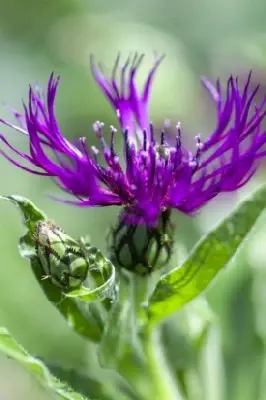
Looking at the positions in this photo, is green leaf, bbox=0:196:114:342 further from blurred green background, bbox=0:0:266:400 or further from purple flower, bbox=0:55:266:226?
blurred green background, bbox=0:0:266:400

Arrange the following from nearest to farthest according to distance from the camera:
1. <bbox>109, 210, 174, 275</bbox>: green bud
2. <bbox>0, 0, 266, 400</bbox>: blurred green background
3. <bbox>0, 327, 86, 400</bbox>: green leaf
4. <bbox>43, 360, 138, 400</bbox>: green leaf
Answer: <bbox>0, 327, 86, 400</bbox>: green leaf, <bbox>109, 210, 174, 275</bbox>: green bud, <bbox>43, 360, 138, 400</bbox>: green leaf, <bbox>0, 0, 266, 400</bbox>: blurred green background

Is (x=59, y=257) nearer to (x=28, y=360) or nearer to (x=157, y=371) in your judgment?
(x=28, y=360)

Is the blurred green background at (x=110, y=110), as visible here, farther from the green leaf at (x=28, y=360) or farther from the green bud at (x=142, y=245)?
the green leaf at (x=28, y=360)

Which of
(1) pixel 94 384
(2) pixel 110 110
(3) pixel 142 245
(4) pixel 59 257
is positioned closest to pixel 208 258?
(3) pixel 142 245

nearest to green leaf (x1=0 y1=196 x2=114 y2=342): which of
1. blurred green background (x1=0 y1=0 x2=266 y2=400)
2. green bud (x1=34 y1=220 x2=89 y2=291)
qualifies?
green bud (x1=34 y1=220 x2=89 y2=291)

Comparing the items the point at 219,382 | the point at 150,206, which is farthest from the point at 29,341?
the point at 150,206

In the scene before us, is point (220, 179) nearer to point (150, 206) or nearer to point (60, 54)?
point (150, 206)

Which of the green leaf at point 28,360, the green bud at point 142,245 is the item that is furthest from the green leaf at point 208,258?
the green leaf at point 28,360
